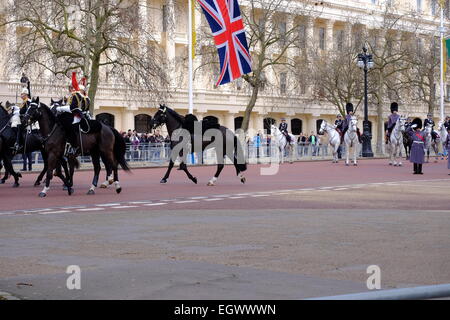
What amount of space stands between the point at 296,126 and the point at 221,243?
7023cm

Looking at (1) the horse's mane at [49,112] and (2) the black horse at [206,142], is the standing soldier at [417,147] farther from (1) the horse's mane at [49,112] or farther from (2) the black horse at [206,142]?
(1) the horse's mane at [49,112]

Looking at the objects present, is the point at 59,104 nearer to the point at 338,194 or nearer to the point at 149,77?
the point at 338,194

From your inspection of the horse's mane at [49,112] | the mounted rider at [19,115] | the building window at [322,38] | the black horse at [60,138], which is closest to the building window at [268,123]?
the building window at [322,38]

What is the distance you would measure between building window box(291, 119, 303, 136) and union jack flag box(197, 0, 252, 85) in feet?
184

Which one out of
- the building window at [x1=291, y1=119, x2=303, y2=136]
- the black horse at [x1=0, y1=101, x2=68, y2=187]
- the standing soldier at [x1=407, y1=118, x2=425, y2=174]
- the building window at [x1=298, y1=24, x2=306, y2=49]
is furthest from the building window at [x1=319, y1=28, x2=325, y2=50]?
the black horse at [x1=0, y1=101, x2=68, y2=187]

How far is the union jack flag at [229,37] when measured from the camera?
24.3 m

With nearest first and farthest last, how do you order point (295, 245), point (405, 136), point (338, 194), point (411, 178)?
point (295, 245) < point (338, 194) < point (411, 178) < point (405, 136)

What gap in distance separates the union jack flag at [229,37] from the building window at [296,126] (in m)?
56.0

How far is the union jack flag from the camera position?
2433cm

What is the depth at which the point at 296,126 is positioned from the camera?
81.2 meters

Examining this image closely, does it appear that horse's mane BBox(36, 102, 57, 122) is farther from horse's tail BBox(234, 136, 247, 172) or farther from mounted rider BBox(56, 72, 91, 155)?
horse's tail BBox(234, 136, 247, 172)
